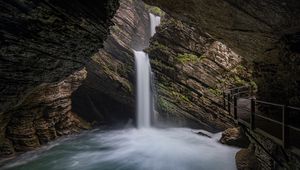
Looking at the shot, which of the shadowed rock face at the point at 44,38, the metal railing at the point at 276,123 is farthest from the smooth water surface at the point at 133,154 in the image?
the shadowed rock face at the point at 44,38

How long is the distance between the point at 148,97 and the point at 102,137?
6.49 metres

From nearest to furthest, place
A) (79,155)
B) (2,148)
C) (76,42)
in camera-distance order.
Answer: (76,42) < (2,148) < (79,155)

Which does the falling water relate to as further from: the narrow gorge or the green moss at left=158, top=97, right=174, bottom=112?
the green moss at left=158, top=97, right=174, bottom=112

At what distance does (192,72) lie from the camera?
20859mm

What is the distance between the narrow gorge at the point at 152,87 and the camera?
8.34 metres

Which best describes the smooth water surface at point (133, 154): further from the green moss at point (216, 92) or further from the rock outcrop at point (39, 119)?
the green moss at point (216, 92)

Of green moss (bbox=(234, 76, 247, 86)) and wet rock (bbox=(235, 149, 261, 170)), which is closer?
wet rock (bbox=(235, 149, 261, 170))

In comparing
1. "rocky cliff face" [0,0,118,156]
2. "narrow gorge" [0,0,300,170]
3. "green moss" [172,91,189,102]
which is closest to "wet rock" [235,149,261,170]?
"narrow gorge" [0,0,300,170]

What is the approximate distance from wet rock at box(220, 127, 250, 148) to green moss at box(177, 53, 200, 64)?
6.88m

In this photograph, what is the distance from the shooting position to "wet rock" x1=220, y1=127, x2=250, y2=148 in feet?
54.9

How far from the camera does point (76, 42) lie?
10539 mm

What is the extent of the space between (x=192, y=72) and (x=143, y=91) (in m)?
6.55

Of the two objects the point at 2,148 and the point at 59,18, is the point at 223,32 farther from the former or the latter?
the point at 2,148

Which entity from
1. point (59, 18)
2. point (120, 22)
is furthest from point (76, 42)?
point (120, 22)
